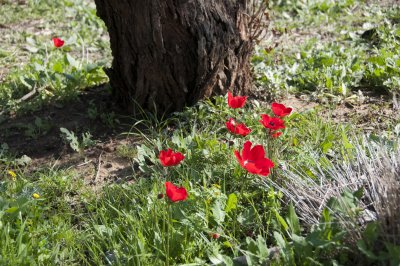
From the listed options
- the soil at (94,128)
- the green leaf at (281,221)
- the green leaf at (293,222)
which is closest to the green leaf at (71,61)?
the soil at (94,128)

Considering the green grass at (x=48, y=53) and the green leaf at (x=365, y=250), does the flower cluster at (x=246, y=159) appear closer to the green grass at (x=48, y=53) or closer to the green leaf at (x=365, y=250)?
the green leaf at (x=365, y=250)

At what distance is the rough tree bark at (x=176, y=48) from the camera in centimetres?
355

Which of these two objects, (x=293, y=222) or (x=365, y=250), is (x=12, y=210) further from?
(x=365, y=250)

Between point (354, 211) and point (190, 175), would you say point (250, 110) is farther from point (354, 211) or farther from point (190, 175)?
point (354, 211)

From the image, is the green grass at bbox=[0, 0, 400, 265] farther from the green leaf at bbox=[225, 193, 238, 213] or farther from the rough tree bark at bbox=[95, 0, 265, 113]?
the rough tree bark at bbox=[95, 0, 265, 113]

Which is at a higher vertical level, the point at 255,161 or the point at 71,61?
the point at 255,161

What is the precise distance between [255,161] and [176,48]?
1353mm

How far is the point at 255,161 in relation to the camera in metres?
2.48

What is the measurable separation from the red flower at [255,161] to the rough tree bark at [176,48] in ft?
4.17

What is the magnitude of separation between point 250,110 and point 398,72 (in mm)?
1149

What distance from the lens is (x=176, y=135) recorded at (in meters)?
3.33

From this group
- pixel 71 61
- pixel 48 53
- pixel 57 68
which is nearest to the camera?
pixel 57 68

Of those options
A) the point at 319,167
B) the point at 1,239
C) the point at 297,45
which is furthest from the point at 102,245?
the point at 297,45

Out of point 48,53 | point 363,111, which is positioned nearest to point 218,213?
point 363,111
